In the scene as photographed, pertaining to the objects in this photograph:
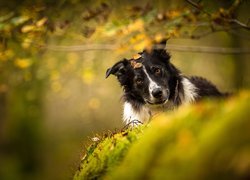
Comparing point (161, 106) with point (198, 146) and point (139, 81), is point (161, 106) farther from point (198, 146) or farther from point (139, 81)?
point (198, 146)

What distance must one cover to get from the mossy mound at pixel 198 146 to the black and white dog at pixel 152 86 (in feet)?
15.6

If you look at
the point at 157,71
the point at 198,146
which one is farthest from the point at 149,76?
the point at 198,146

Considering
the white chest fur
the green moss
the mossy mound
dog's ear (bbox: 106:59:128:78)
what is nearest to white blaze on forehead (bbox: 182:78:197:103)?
the white chest fur

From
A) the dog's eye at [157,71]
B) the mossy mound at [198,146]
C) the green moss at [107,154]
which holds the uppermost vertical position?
the dog's eye at [157,71]

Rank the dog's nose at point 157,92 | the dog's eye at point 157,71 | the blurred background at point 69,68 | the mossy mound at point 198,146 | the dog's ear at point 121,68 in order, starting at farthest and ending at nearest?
the dog's ear at point 121,68 → the dog's eye at point 157,71 → the dog's nose at point 157,92 → the blurred background at point 69,68 → the mossy mound at point 198,146

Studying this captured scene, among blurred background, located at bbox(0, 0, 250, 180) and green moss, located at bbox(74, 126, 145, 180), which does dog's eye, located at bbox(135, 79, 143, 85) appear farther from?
green moss, located at bbox(74, 126, 145, 180)

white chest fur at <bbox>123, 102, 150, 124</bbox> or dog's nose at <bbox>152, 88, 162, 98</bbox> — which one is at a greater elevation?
dog's nose at <bbox>152, 88, 162, 98</bbox>

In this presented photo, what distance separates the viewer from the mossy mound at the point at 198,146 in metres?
2.64

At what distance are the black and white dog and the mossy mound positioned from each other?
188 inches

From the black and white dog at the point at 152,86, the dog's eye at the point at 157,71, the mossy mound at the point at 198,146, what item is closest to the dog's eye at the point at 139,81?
the black and white dog at the point at 152,86

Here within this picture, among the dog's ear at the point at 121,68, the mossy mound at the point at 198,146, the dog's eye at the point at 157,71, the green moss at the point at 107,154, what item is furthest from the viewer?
the dog's ear at the point at 121,68

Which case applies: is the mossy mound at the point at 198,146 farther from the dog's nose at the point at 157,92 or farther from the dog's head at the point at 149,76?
the dog's head at the point at 149,76

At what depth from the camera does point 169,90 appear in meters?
8.39

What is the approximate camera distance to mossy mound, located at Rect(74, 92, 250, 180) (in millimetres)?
2643
